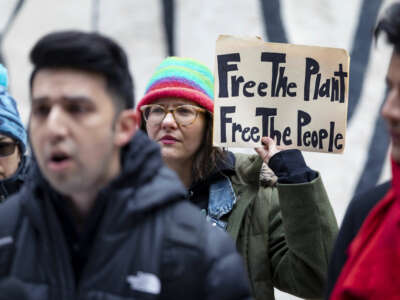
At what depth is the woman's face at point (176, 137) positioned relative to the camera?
2645 millimetres

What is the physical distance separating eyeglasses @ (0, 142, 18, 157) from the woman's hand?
985 millimetres

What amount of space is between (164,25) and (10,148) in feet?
9.26

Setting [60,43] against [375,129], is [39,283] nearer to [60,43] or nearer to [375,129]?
[60,43]

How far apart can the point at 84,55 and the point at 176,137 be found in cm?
93

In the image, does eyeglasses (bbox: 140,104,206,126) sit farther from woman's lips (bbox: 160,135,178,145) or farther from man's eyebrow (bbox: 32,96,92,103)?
man's eyebrow (bbox: 32,96,92,103)

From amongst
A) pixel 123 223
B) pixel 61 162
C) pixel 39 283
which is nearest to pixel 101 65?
pixel 61 162

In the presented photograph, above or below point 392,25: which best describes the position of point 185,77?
below

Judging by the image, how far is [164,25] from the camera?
5.45 m

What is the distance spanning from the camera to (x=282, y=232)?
8.20ft

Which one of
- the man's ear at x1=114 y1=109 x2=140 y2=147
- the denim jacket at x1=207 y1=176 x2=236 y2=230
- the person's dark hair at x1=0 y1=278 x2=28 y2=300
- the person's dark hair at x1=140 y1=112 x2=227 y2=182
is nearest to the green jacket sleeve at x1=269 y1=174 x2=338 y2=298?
the denim jacket at x1=207 y1=176 x2=236 y2=230

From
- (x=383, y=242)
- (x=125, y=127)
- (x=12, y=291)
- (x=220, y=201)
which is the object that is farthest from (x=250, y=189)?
(x=12, y=291)

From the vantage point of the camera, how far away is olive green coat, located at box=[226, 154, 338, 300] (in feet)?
7.72

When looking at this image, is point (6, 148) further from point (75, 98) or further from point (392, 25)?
point (392, 25)

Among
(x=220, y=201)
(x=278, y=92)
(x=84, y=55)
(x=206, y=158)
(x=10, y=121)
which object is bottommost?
(x=220, y=201)
